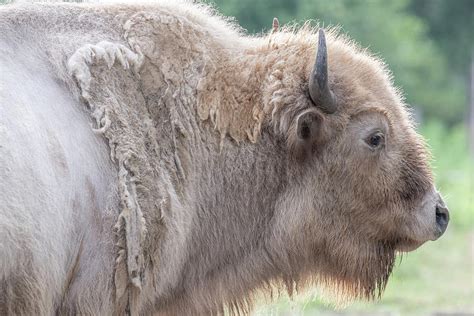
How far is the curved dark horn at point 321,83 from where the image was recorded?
17.9 ft

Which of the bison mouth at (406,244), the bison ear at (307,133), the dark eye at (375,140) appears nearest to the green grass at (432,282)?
the bison mouth at (406,244)

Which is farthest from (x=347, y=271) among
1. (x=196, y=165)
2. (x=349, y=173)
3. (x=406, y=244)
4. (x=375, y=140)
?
(x=196, y=165)

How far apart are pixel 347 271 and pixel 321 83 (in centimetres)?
111

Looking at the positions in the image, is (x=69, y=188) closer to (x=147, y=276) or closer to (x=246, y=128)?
(x=147, y=276)

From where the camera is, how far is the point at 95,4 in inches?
224

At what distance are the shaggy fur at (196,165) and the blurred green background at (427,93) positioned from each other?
48 centimetres

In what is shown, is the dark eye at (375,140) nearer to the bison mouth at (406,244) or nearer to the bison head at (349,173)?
the bison head at (349,173)

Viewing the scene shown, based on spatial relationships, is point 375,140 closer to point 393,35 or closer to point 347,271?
point 347,271

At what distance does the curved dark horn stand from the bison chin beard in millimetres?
783

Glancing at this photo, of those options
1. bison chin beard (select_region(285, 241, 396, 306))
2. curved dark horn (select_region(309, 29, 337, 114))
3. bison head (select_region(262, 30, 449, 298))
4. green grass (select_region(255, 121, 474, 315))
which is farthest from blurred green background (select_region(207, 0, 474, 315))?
curved dark horn (select_region(309, 29, 337, 114))

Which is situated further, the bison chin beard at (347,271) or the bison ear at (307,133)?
the bison chin beard at (347,271)

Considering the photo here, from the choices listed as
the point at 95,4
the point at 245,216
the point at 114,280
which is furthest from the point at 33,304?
the point at 95,4

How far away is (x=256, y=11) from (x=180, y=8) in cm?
738

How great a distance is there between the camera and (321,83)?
18.1 feet
